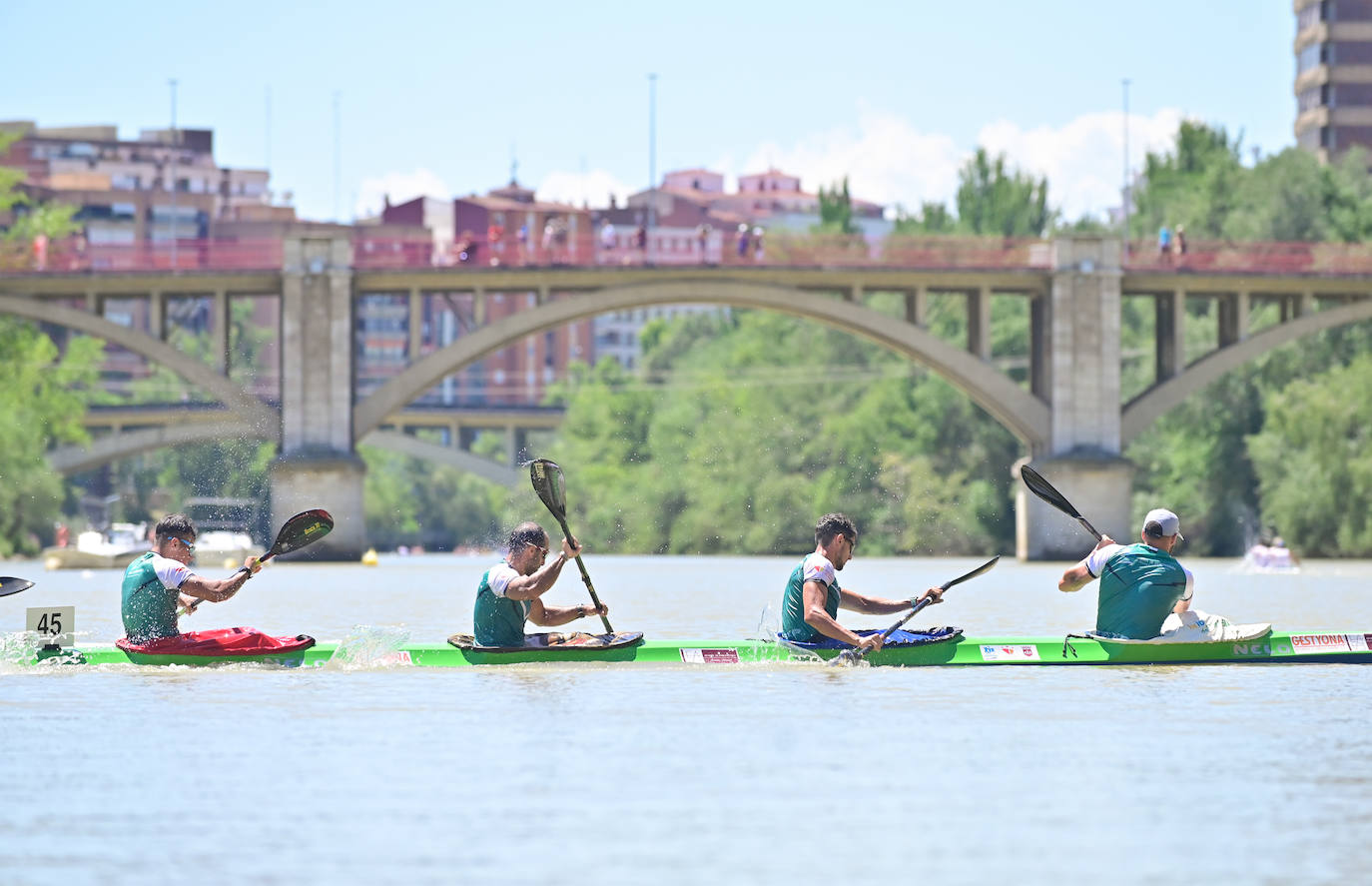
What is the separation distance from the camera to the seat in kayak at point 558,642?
18266mm

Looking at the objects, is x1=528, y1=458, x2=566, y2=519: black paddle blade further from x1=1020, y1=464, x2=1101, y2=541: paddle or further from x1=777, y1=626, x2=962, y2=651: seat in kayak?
x1=1020, y1=464, x2=1101, y2=541: paddle

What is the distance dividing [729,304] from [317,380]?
440 inches

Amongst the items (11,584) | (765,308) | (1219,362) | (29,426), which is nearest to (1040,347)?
(1219,362)

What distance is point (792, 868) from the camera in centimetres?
995

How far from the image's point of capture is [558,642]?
18453 millimetres

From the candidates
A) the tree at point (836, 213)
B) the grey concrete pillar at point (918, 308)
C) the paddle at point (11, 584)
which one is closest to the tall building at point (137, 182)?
the tree at point (836, 213)

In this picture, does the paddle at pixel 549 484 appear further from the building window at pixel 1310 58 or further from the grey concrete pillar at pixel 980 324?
the building window at pixel 1310 58

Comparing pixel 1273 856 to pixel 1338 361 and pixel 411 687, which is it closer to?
pixel 411 687

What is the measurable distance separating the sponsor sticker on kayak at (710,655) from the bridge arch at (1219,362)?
42.6 m

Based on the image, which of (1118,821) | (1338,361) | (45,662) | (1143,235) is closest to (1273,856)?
(1118,821)

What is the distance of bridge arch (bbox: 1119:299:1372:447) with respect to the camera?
195 feet

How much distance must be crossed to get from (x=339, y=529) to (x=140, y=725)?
1759 inches

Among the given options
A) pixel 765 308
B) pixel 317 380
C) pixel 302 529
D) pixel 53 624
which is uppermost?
pixel 765 308

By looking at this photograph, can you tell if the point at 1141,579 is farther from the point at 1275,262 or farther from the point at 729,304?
the point at 1275,262
